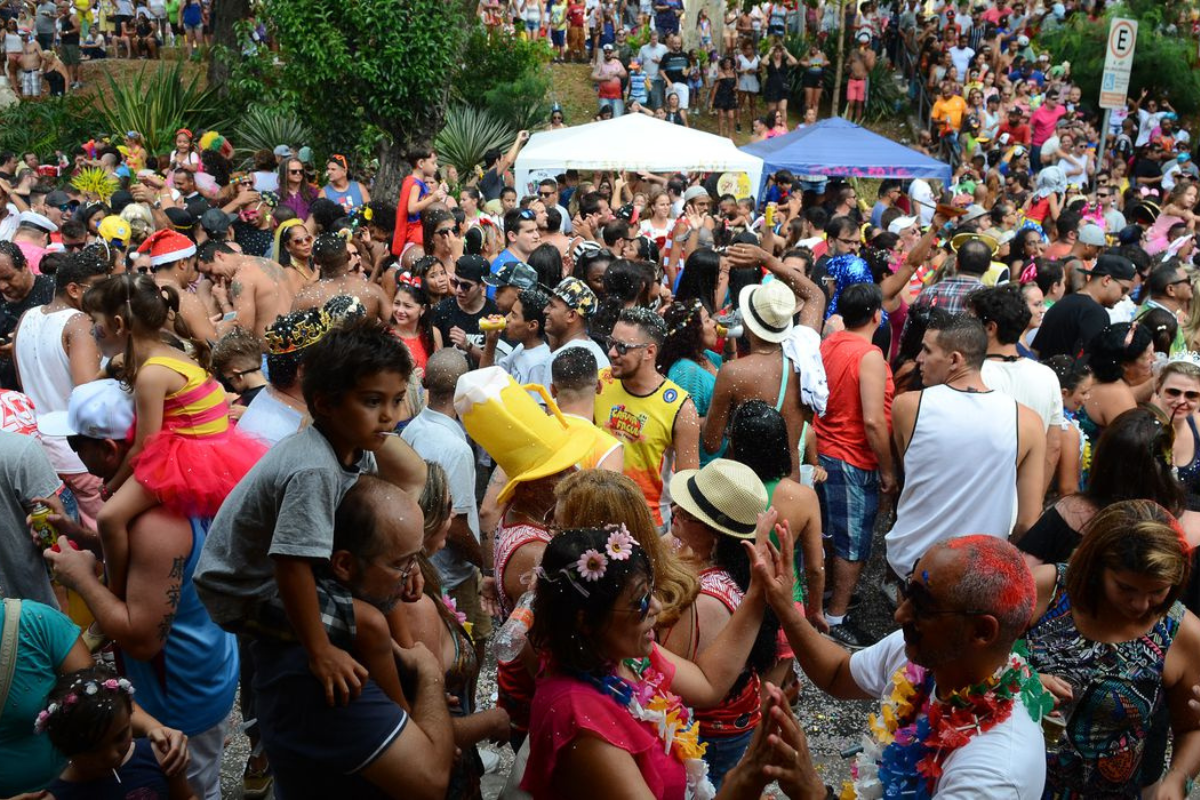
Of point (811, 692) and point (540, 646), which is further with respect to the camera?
point (811, 692)

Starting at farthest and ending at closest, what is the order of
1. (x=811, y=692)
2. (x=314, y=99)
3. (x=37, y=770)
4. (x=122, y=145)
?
(x=122, y=145) < (x=314, y=99) < (x=811, y=692) < (x=37, y=770)

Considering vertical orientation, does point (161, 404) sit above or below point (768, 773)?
above

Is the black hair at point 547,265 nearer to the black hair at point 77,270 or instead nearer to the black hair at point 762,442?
the black hair at point 77,270

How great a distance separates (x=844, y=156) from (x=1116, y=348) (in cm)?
967

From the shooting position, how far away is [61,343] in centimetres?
560

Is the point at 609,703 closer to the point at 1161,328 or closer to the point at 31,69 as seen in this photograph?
the point at 1161,328

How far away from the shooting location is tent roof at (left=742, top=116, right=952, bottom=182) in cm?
1414

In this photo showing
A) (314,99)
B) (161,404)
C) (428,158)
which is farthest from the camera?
(314,99)

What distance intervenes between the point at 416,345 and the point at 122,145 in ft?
42.0

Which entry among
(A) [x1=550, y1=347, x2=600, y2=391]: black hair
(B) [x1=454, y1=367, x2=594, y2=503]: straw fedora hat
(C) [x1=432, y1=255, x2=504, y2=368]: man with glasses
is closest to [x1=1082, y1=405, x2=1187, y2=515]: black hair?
(B) [x1=454, y1=367, x2=594, y2=503]: straw fedora hat

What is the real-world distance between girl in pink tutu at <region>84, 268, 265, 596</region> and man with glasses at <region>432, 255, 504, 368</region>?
2.97 metres

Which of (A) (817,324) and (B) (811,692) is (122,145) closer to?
(A) (817,324)

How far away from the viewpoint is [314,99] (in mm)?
14211

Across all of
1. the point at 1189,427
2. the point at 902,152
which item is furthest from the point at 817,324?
the point at 902,152
